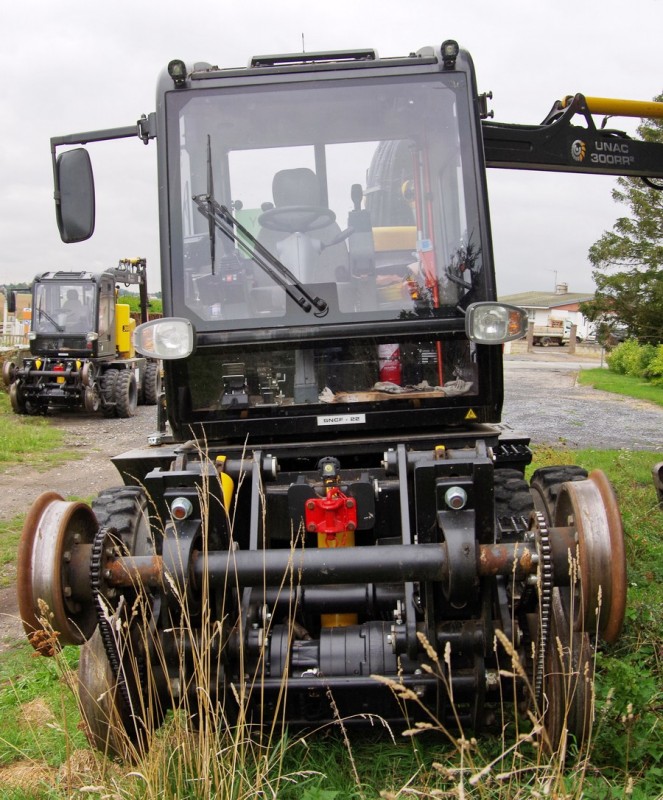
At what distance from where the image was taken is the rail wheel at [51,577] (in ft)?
9.32

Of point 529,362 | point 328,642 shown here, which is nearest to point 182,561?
point 328,642

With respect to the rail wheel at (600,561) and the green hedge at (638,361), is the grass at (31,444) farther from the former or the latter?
the green hedge at (638,361)

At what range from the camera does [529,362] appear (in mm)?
32938

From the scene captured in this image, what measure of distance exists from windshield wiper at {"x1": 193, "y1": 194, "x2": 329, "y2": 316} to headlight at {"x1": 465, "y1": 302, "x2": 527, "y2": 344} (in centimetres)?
65

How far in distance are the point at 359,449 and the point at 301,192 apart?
1235 millimetres

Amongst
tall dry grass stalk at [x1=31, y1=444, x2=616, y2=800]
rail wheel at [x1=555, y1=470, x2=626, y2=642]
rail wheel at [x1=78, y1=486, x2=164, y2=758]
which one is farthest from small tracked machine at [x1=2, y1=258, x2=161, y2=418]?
rail wheel at [x1=555, y1=470, x2=626, y2=642]

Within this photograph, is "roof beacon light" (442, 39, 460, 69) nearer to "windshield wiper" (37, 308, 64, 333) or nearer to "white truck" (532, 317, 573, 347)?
"windshield wiper" (37, 308, 64, 333)

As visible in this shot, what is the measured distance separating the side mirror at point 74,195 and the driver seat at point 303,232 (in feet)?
2.72

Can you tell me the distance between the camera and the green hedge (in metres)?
21.6

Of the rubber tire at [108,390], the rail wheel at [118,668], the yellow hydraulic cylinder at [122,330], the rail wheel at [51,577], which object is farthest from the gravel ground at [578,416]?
the yellow hydraulic cylinder at [122,330]

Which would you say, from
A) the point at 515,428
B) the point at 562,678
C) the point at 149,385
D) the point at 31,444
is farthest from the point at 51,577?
the point at 149,385

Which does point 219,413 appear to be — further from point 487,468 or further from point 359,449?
point 487,468

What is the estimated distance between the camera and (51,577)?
2.84 metres

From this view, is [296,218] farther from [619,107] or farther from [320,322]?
[619,107]
